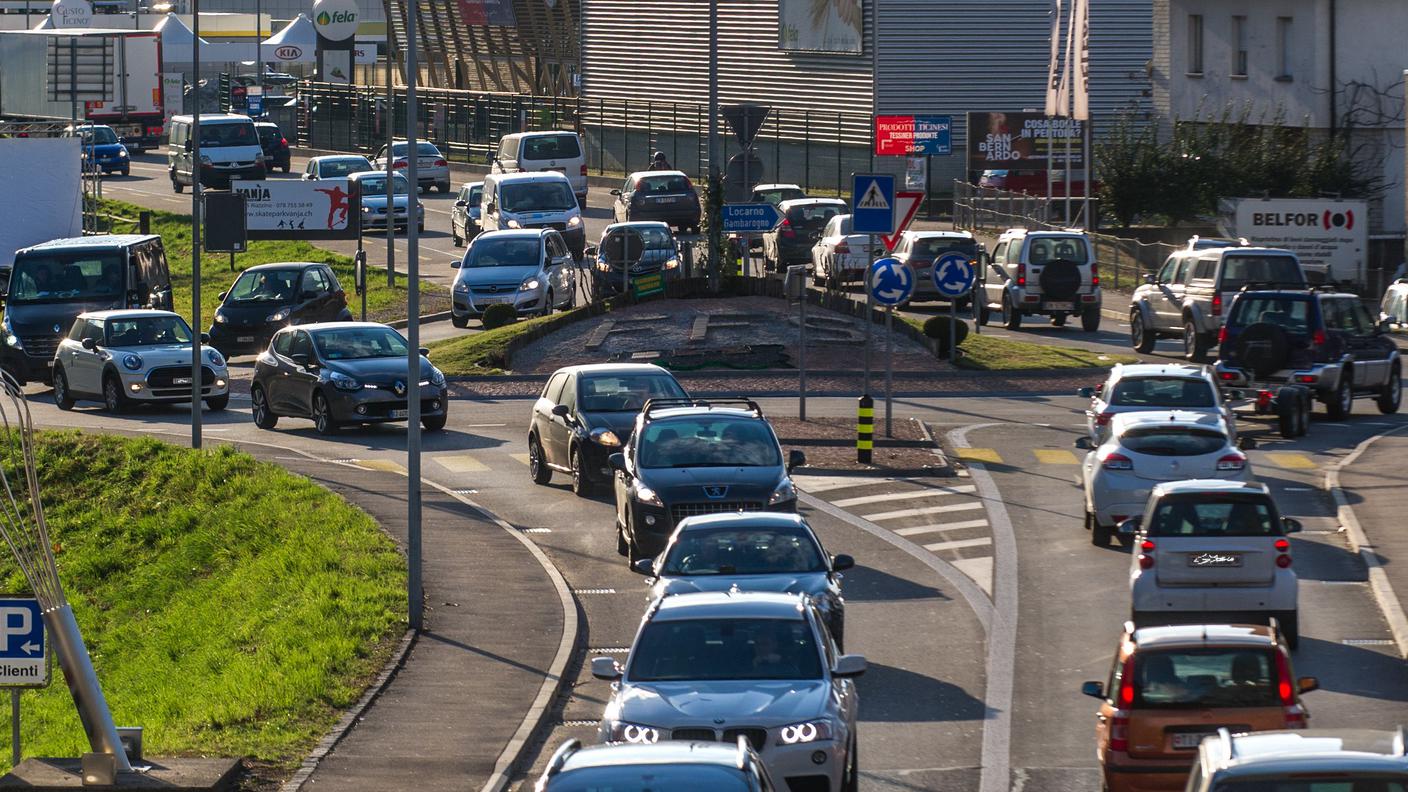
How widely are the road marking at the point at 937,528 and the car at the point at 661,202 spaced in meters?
31.5

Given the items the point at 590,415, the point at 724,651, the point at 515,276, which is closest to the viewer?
the point at 724,651

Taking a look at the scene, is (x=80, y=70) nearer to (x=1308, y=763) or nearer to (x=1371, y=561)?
(x=1371, y=561)

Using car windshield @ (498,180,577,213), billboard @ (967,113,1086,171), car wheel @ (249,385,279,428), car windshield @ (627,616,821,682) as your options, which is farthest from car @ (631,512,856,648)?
billboard @ (967,113,1086,171)

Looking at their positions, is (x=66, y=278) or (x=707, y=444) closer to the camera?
(x=707, y=444)

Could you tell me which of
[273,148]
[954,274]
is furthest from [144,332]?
[273,148]

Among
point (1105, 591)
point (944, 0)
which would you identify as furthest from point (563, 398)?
point (944, 0)

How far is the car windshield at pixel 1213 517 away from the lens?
60.2ft

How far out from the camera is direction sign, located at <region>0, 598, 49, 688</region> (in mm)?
13258

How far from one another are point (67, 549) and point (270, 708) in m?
15.0

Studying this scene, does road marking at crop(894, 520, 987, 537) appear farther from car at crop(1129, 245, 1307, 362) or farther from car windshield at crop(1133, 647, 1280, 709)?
car at crop(1129, 245, 1307, 362)

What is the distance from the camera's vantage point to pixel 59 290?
38.7 metres

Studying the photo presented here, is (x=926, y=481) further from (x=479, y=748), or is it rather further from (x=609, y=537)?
(x=479, y=748)

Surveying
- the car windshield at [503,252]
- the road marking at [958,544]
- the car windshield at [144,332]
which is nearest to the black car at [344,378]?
the car windshield at [144,332]

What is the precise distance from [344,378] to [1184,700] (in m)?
19.4
